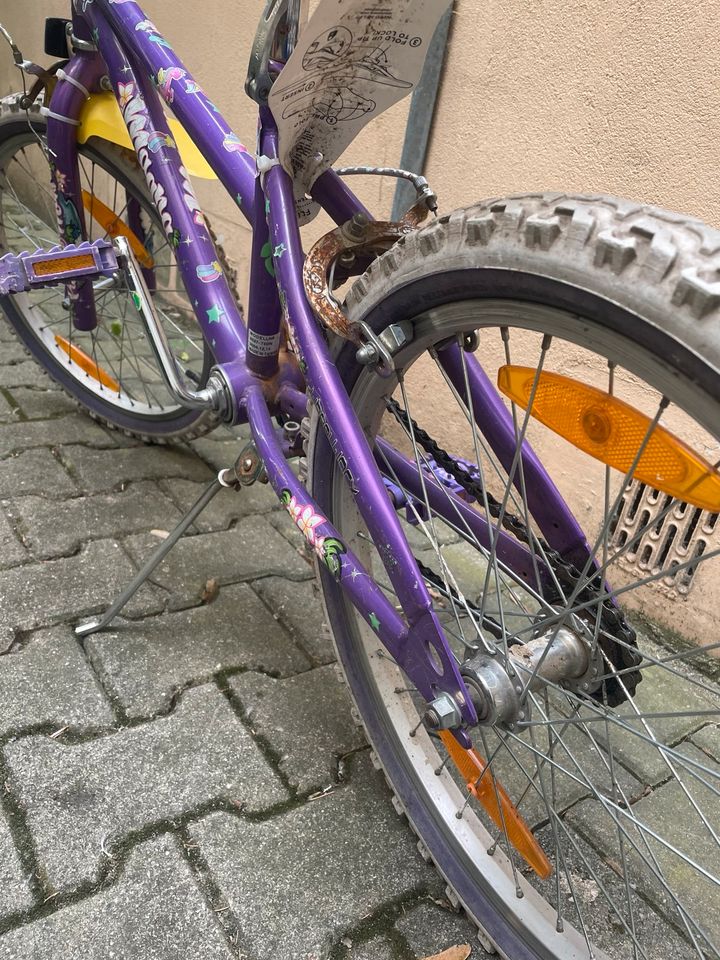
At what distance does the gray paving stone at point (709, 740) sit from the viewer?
5.14 feet

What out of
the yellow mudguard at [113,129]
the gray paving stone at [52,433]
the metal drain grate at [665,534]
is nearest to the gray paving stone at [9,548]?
the gray paving stone at [52,433]

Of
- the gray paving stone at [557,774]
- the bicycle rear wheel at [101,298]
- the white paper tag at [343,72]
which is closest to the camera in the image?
the white paper tag at [343,72]

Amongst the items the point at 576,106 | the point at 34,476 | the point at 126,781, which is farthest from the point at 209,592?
the point at 576,106

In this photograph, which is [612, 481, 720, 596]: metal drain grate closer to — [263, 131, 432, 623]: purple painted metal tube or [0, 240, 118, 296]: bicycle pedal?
[263, 131, 432, 623]: purple painted metal tube

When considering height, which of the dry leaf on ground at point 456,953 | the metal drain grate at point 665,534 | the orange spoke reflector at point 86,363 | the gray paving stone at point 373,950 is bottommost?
the gray paving stone at point 373,950

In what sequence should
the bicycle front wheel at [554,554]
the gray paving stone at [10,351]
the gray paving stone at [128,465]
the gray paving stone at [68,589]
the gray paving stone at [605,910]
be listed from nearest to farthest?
the bicycle front wheel at [554,554], the gray paving stone at [605,910], the gray paving stone at [68,589], the gray paving stone at [128,465], the gray paving stone at [10,351]

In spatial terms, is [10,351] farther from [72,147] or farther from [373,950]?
[373,950]

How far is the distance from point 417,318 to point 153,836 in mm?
887

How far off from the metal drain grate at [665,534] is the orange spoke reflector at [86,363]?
148 centimetres

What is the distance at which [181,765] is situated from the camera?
4.31ft

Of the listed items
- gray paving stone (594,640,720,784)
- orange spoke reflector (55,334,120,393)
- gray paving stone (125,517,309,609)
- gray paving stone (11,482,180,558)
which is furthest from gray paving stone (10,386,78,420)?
gray paving stone (594,640,720,784)

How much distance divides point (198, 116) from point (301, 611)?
1041mm

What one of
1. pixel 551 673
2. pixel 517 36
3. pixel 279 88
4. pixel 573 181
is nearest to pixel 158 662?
pixel 551 673

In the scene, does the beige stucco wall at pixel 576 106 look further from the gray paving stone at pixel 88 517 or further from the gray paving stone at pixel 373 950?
the gray paving stone at pixel 373 950
